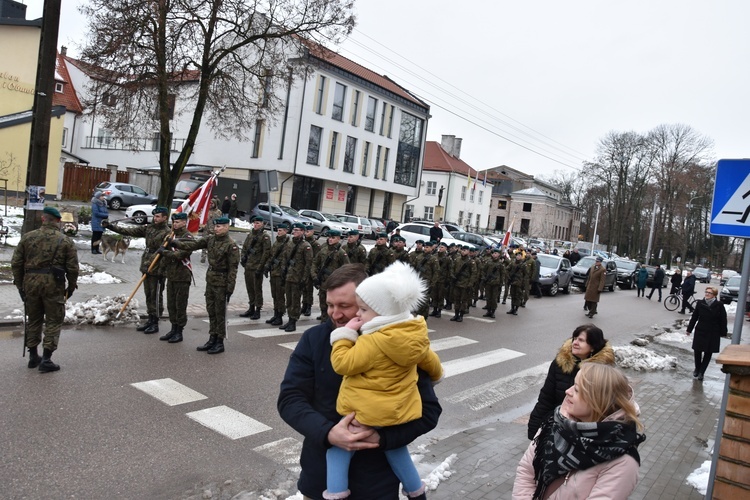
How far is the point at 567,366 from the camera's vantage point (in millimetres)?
4516

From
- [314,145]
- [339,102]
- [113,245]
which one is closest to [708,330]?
[113,245]

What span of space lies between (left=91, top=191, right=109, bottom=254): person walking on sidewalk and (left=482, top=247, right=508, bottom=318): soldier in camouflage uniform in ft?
35.9

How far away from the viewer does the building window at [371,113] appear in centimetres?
4559

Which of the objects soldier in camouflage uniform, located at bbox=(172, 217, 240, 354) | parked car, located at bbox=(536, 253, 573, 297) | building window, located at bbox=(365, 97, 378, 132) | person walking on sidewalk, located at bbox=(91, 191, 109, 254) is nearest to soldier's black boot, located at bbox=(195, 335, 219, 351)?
soldier in camouflage uniform, located at bbox=(172, 217, 240, 354)

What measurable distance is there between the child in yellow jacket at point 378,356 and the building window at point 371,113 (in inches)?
1741

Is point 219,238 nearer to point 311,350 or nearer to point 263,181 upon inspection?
point 263,181

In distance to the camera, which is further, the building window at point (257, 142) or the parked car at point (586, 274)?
the building window at point (257, 142)

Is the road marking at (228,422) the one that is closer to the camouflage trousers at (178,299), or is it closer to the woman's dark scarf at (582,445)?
the camouflage trousers at (178,299)

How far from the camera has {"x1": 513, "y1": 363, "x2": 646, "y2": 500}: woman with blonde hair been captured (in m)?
2.47

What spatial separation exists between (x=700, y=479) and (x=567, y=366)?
2.14 m

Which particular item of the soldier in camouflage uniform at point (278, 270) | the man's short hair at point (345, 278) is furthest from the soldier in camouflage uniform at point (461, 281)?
the man's short hair at point (345, 278)

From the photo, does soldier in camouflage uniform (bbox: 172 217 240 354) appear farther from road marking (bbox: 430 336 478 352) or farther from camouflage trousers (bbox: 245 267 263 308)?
road marking (bbox: 430 336 478 352)

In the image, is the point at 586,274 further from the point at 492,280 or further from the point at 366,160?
the point at 366,160

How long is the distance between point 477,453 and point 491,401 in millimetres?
2393
